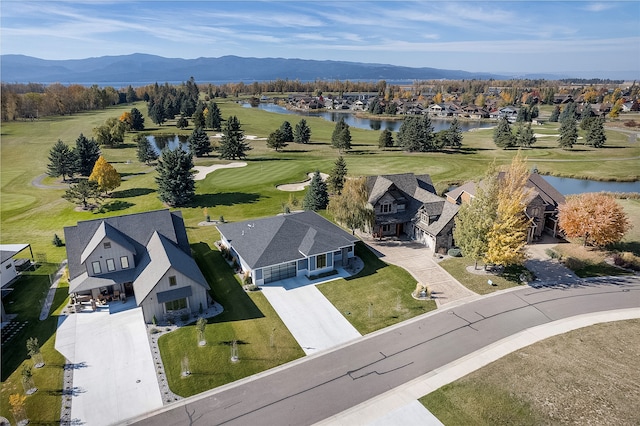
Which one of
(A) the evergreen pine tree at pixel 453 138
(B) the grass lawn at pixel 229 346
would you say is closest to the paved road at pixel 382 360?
(B) the grass lawn at pixel 229 346

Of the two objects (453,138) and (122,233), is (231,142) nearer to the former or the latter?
(122,233)

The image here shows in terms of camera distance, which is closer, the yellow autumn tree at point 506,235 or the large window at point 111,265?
the large window at point 111,265

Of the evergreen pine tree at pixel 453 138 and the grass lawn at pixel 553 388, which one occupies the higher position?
the evergreen pine tree at pixel 453 138

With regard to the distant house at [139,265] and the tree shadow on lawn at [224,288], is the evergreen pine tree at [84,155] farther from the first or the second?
the distant house at [139,265]

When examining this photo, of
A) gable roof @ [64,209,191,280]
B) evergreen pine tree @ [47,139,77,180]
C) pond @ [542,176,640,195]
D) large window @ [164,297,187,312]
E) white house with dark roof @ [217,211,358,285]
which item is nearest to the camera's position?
large window @ [164,297,187,312]

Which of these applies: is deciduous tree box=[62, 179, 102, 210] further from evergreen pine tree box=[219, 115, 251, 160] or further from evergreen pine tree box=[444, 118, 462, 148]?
evergreen pine tree box=[444, 118, 462, 148]

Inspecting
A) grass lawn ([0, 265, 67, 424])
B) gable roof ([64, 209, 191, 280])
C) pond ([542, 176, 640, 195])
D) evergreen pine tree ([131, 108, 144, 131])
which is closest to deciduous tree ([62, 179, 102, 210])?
grass lawn ([0, 265, 67, 424])
